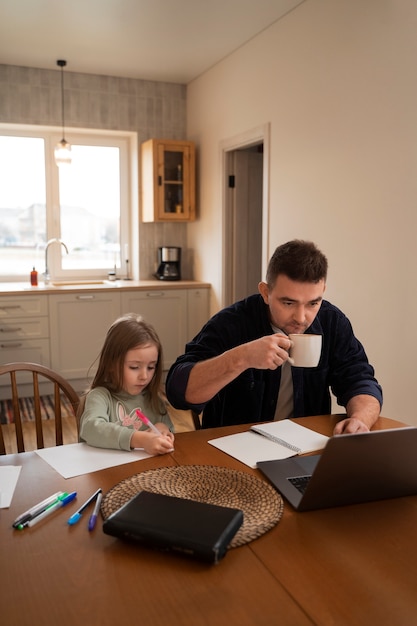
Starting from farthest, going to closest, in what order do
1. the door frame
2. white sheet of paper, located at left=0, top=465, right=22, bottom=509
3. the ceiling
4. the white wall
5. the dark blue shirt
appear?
the door frame < the ceiling < the white wall < the dark blue shirt < white sheet of paper, located at left=0, top=465, right=22, bottom=509

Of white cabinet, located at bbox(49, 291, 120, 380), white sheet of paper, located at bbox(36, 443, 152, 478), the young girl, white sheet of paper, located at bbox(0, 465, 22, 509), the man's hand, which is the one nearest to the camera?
white sheet of paper, located at bbox(0, 465, 22, 509)

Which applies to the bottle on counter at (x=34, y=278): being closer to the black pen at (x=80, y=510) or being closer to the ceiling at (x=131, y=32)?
the ceiling at (x=131, y=32)

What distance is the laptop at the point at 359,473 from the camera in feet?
3.32

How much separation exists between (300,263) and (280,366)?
0.34m

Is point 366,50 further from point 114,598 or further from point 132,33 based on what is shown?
point 114,598

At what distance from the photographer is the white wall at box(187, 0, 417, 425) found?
2.68 metres

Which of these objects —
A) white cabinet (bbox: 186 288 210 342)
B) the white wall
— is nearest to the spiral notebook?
the white wall

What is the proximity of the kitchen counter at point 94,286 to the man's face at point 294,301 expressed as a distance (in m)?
3.10

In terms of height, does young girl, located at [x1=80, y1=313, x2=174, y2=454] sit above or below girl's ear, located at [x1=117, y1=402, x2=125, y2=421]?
above

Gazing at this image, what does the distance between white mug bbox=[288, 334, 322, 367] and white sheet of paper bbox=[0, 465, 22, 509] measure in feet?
2.29

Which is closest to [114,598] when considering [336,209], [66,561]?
[66,561]

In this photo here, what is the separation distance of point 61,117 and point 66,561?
4.53 metres

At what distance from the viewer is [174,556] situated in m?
0.94

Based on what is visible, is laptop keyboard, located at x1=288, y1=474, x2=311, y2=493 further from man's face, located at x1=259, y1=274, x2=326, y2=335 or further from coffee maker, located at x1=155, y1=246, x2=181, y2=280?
coffee maker, located at x1=155, y1=246, x2=181, y2=280
